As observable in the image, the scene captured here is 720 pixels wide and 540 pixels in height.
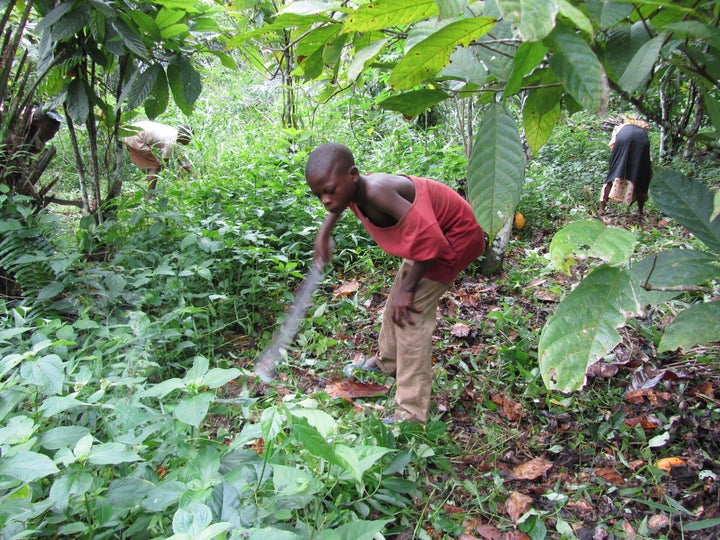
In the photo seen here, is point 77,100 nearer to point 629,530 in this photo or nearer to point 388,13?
point 388,13

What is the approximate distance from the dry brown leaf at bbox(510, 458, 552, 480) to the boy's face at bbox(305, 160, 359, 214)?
4.16ft

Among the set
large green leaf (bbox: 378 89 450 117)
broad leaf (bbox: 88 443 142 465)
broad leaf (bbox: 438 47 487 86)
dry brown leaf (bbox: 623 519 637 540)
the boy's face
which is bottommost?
dry brown leaf (bbox: 623 519 637 540)

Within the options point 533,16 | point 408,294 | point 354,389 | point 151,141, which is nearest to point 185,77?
point 408,294

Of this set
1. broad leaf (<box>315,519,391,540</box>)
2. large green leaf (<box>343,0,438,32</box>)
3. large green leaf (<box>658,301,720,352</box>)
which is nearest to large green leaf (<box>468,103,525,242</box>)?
large green leaf (<box>343,0,438,32</box>)

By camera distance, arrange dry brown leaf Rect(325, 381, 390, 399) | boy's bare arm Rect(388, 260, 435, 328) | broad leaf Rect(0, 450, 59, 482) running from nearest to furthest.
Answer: broad leaf Rect(0, 450, 59, 482), boy's bare arm Rect(388, 260, 435, 328), dry brown leaf Rect(325, 381, 390, 399)

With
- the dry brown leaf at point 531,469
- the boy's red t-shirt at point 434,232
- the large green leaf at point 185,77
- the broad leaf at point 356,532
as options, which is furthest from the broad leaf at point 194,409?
the large green leaf at point 185,77

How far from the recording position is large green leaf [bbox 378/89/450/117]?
888mm

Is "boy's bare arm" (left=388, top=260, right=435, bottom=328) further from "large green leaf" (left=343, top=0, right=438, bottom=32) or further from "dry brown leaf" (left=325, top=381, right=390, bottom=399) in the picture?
"large green leaf" (left=343, top=0, right=438, bottom=32)

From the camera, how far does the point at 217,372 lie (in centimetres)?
135

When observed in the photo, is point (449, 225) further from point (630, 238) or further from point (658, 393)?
point (630, 238)

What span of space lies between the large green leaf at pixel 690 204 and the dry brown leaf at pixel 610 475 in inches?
54.6

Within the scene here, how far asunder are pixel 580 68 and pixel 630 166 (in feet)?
16.7

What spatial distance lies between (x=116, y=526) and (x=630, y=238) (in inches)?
53.7

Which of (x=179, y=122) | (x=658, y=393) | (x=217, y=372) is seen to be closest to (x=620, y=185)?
(x=658, y=393)
